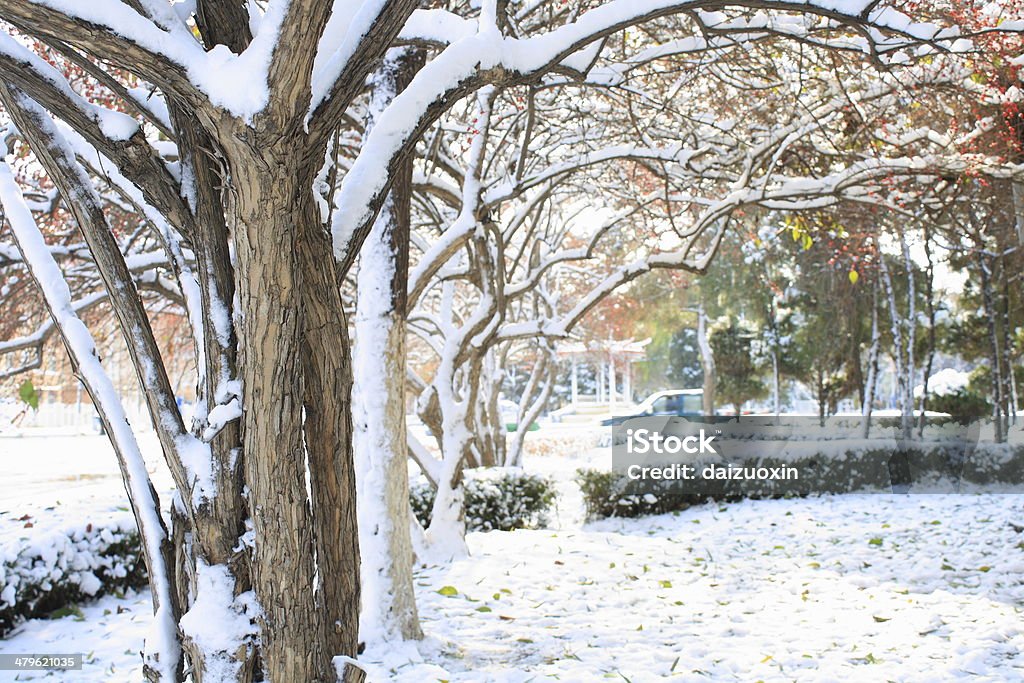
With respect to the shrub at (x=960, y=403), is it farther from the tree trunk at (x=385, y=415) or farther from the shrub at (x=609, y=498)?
the tree trunk at (x=385, y=415)

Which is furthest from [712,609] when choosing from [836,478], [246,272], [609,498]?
[836,478]

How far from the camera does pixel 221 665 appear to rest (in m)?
2.12

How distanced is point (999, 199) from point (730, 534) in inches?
166

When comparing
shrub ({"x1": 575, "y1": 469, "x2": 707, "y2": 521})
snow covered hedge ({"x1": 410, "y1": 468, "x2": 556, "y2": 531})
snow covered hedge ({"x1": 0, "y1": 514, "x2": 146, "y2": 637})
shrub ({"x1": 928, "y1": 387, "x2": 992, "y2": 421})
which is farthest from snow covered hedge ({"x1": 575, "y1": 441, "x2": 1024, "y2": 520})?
shrub ({"x1": 928, "y1": 387, "x2": 992, "y2": 421})

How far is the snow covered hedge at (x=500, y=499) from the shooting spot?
28.3ft

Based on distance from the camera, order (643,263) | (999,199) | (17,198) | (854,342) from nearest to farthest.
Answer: (17,198), (643,263), (999,199), (854,342)

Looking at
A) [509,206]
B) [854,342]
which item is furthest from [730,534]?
[854,342]

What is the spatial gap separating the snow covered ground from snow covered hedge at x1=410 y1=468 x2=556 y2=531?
0.44 m

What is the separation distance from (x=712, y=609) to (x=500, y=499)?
3653 millimetres

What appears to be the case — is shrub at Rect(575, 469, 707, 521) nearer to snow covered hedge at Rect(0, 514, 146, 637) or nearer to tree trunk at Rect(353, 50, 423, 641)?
tree trunk at Rect(353, 50, 423, 641)

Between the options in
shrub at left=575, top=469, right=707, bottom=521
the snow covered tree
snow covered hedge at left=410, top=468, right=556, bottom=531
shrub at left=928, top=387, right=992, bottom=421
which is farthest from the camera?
shrub at left=928, top=387, right=992, bottom=421

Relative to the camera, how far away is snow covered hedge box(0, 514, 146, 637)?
526cm

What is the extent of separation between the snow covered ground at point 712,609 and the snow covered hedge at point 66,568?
14 centimetres

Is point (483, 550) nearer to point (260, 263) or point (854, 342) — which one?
point (260, 263)
